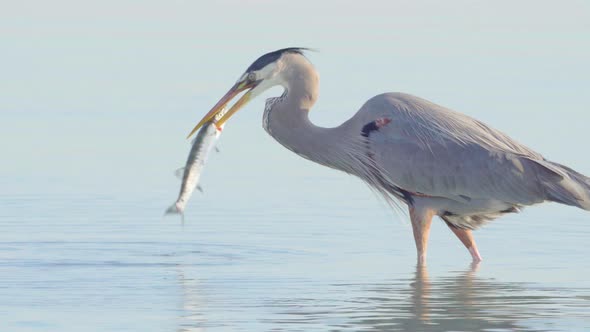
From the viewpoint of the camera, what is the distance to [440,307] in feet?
32.1

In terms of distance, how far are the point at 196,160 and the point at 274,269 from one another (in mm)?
1018

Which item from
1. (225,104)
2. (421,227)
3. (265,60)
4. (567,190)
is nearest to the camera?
(567,190)

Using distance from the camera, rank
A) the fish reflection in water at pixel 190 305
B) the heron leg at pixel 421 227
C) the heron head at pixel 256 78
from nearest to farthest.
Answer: the fish reflection in water at pixel 190 305, the heron leg at pixel 421 227, the heron head at pixel 256 78

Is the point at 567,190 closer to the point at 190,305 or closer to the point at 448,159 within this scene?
the point at 448,159

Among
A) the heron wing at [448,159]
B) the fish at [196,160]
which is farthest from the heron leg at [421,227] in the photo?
the fish at [196,160]

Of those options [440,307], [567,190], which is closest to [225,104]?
[567,190]

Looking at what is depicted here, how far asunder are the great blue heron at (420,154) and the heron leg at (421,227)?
0.01m

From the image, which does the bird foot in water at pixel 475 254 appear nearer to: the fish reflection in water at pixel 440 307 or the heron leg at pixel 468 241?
the heron leg at pixel 468 241

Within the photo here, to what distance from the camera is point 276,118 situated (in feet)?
40.4

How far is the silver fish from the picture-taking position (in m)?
11.6

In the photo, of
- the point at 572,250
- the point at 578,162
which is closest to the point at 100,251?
the point at 572,250

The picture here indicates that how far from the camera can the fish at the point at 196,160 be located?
38.2ft

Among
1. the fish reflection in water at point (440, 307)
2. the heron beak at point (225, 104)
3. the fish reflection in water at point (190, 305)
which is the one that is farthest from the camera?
the heron beak at point (225, 104)

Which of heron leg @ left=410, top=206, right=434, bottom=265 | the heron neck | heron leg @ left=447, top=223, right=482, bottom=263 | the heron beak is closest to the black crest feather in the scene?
the heron beak
